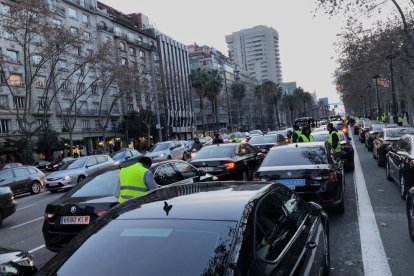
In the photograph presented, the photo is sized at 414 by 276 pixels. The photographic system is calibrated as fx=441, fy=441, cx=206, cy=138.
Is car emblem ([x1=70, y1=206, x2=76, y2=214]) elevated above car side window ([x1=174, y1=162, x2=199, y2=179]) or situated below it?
below

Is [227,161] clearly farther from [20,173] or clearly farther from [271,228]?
[20,173]

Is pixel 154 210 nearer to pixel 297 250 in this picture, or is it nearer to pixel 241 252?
pixel 241 252

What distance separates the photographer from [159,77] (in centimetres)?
6022

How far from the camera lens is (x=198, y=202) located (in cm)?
328

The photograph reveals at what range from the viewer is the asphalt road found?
5.50 metres

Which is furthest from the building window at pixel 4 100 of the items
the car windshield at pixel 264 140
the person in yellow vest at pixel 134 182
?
the person in yellow vest at pixel 134 182

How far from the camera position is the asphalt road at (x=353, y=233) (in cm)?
550

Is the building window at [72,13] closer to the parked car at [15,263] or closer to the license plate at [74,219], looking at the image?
the license plate at [74,219]

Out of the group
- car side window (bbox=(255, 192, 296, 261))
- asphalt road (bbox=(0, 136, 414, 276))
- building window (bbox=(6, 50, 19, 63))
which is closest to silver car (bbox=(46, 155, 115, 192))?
asphalt road (bbox=(0, 136, 414, 276))

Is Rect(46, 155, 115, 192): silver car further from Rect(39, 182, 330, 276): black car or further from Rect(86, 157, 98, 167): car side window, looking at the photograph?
Rect(39, 182, 330, 276): black car

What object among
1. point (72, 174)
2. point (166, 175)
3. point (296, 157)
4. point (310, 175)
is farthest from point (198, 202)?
point (72, 174)

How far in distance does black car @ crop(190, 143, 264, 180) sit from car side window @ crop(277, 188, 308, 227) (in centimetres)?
767

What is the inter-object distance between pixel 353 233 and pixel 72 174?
14324 millimetres

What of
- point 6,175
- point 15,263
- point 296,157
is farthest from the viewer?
point 6,175
